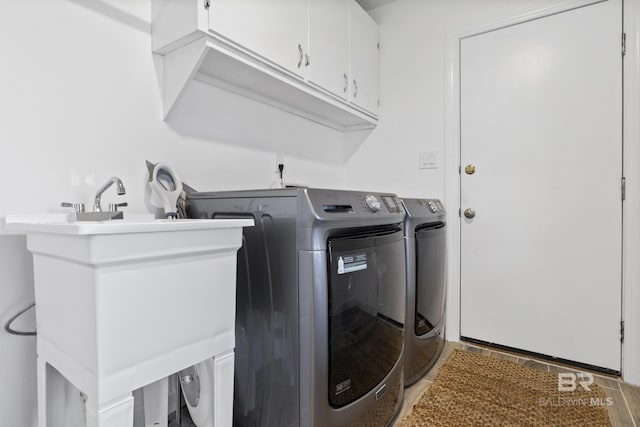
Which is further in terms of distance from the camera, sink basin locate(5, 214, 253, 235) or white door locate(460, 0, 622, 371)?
white door locate(460, 0, 622, 371)

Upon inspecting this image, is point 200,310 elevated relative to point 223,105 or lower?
lower

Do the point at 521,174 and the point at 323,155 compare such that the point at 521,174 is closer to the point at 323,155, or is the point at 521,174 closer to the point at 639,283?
the point at 639,283

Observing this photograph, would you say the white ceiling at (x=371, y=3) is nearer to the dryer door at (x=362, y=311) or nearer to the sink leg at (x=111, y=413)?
the dryer door at (x=362, y=311)

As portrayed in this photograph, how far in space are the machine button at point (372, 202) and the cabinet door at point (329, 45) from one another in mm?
885

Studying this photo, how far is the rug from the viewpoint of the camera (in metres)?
1.39

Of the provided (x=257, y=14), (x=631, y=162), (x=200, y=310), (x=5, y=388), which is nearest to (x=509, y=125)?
(x=631, y=162)

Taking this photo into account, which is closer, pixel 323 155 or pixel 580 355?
pixel 580 355

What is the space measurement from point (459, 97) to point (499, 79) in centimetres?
24

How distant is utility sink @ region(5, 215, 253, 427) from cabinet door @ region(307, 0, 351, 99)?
1208 mm

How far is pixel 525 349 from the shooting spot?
204 centimetres

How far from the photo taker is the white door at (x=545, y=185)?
1815 millimetres

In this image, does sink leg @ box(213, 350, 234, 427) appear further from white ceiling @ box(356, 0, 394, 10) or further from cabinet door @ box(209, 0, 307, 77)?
white ceiling @ box(356, 0, 394, 10)

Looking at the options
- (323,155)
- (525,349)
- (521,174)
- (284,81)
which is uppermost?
(284,81)

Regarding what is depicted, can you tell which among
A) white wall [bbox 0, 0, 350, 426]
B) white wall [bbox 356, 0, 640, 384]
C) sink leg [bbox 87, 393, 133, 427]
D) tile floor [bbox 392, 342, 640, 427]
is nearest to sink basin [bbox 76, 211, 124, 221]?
white wall [bbox 0, 0, 350, 426]
